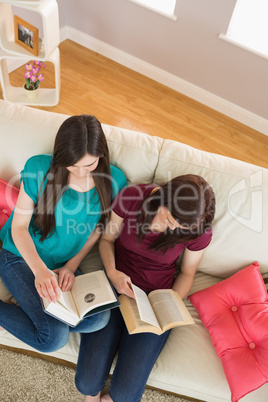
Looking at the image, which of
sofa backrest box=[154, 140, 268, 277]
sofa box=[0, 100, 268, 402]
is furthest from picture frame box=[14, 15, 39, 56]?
sofa backrest box=[154, 140, 268, 277]

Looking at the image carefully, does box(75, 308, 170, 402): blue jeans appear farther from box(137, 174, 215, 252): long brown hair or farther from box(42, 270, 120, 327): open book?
A: box(137, 174, 215, 252): long brown hair

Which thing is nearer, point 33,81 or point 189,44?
point 33,81

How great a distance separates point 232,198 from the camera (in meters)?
1.52

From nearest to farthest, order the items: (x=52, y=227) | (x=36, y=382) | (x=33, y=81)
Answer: (x=52, y=227), (x=36, y=382), (x=33, y=81)

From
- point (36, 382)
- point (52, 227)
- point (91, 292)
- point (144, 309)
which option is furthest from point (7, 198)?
point (36, 382)

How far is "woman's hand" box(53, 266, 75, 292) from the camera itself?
4.62 feet

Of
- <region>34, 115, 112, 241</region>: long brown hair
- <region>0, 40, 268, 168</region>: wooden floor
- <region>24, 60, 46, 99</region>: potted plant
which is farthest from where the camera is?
<region>0, 40, 268, 168</region>: wooden floor

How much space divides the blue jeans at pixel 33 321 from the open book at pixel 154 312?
105 mm

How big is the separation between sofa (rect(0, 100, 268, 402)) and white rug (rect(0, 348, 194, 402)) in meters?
0.22

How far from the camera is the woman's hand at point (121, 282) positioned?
1.43m

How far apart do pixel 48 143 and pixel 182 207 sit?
2.19ft

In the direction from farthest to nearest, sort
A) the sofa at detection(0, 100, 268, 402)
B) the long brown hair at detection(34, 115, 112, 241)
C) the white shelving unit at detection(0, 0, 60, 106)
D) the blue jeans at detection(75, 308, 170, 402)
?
1. the white shelving unit at detection(0, 0, 60, 106)
2. the sofa at detection(0, 100, 268, 402)
3. the blue jeans at detection(75, 308, 170, 402)
4. the long brown hair at detection(34, 115, 112, 241)

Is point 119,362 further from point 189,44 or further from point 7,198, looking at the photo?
point 189,44

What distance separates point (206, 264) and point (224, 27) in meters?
2.10
